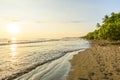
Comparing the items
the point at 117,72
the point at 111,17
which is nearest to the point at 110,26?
the point at 111,17

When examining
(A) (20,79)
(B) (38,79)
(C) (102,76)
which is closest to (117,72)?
(C) (102,76)

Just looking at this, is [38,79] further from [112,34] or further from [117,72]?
[112,34]

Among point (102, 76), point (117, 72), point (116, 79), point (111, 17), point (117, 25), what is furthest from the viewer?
point (111, 17)

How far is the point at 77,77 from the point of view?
567 inches

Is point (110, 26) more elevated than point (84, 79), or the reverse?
point (110, 26)

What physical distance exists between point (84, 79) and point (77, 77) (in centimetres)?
79

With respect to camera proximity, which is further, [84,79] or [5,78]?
[5,78]

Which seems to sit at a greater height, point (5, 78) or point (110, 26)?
point (110, 26)

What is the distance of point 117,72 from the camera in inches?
596

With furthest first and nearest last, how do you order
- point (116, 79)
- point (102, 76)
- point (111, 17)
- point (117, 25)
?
1. point (111, 17)
2. point (117, 25)
3. point (102, 76)
4. point (116, 79)

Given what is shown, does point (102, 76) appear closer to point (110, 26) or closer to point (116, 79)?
point (116, 79)

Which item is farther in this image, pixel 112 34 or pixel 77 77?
pixel 112 34

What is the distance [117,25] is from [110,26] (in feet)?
7.41

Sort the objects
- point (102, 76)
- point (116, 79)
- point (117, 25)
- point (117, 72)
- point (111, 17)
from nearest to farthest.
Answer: point (116, 79)
point (102, 76)
point (117, 72)
point (117, 25)
point (111, 17)
